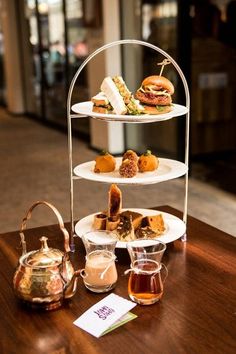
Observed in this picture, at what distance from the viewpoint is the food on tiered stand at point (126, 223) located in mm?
1649

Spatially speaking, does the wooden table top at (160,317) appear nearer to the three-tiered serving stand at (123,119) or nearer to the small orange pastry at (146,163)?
the three-tiered serving stand at (123,119)

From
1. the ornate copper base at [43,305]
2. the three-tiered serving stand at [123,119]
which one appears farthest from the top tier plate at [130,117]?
the ornate copper base at [43,305]

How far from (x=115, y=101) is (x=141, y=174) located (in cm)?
26

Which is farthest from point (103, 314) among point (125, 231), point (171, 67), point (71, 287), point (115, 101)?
point (171, 67)

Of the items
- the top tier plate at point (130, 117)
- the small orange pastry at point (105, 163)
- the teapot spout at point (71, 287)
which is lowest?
the teapot spout at point (71, 287)

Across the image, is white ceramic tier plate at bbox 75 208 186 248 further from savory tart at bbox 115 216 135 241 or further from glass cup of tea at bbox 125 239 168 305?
glass cup of tea at bbox 125 239 168 305

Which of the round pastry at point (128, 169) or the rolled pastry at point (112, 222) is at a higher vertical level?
the round pastry at point (128, 169)

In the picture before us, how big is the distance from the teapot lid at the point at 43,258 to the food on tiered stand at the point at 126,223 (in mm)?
337

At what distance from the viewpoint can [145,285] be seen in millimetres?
1324

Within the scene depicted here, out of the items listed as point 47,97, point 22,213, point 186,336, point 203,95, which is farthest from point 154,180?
point 47,97

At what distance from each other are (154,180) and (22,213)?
256 cm

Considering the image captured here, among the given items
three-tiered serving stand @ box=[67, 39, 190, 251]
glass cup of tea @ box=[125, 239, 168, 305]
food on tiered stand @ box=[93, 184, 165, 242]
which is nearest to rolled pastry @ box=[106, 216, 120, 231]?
food on tiered stand @ box=[93, 184, 165, 242]

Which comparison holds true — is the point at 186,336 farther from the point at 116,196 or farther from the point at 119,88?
the point at 119,88

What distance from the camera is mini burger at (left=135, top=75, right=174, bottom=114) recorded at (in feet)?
5.46
